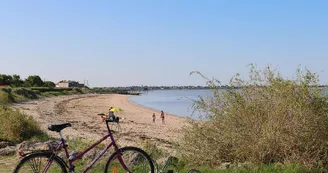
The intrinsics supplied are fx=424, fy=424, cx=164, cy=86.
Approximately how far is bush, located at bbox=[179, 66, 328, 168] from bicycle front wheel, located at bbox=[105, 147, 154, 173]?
161 cm

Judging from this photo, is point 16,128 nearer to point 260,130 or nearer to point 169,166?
point 169,166

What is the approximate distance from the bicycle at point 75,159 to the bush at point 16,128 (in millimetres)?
7173

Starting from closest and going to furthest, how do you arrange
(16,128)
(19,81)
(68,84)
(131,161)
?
(131,161), (16,128), (19,81), (68,84)

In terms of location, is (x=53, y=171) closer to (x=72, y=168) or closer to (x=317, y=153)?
(x=72, y=168)

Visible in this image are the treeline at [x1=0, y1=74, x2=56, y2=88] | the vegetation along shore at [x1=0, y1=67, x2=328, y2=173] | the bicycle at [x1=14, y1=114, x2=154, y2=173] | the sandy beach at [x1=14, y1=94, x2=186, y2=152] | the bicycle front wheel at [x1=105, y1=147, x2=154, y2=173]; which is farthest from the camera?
the treeline at [x1=0, y1=74, x2=56, y2=88]

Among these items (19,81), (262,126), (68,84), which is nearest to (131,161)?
(262,126)

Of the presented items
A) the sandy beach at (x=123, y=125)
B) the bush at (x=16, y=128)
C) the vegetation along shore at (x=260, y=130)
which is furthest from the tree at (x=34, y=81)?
the vegetation along shore at (x=260, y=130)

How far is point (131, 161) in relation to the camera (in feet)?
20.3

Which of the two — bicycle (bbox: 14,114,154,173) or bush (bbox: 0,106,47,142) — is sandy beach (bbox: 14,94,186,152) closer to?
bicycle (bbox: 14,114,154,173)

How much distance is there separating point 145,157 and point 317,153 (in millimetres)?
2757

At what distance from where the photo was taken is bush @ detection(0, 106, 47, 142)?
42.0 feet

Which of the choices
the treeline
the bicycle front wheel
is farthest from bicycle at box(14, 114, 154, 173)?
the treeline

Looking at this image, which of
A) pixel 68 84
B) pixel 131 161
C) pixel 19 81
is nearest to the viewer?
pixel 131 161

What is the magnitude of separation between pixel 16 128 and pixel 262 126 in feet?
28.3
